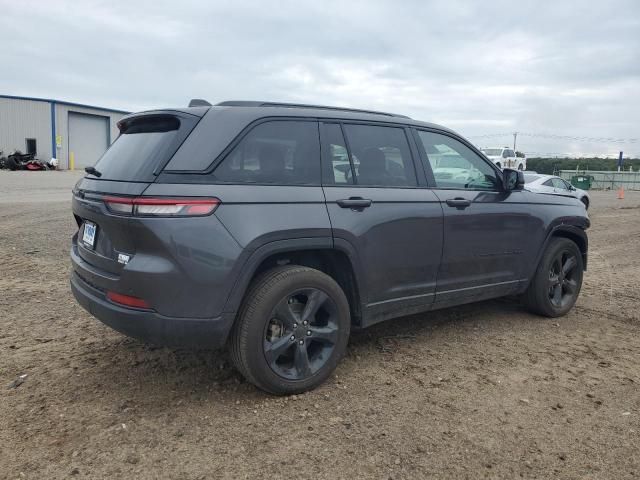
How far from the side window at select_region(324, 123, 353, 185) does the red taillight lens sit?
4.55ft

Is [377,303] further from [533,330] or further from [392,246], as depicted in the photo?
Answer: [533,330]

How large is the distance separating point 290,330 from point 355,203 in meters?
0.95

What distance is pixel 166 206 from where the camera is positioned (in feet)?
9.57

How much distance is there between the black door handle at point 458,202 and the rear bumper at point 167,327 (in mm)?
2004

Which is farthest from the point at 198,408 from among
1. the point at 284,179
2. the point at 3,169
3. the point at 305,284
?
the point at 3,169

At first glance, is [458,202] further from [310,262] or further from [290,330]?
[290,330]

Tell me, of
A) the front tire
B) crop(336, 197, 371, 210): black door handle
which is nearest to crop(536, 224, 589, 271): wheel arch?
crop(336, 197, 371, 210): black door handle

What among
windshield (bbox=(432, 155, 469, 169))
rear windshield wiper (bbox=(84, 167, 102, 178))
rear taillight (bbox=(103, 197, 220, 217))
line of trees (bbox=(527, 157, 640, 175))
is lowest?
rear taillight (bbox=(103, 197, 220, 217))

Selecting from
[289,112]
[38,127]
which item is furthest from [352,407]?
[38,127]

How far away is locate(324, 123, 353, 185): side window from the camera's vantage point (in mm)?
3598

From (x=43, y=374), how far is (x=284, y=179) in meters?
2.11

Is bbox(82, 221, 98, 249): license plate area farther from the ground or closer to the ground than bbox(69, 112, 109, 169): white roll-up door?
closer to the ground

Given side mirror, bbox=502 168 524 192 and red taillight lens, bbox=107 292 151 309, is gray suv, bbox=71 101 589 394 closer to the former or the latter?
red taillight lens, bbox=107 292 151 309

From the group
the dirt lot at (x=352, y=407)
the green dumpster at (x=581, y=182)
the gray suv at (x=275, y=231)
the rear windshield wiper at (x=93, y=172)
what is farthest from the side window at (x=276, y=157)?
the green dumpster at (x=581, y=182)
